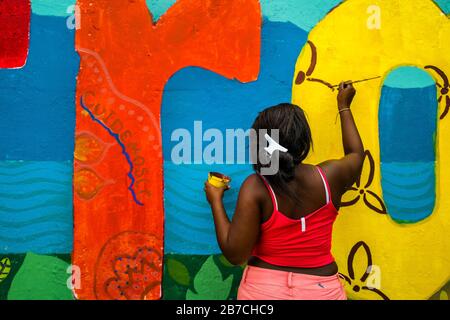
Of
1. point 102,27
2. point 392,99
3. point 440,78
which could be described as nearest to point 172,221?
point 102,27

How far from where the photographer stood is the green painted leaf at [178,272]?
2.76 metres

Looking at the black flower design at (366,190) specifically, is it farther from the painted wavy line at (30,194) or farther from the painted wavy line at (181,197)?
the painted wavy line at (30,194)

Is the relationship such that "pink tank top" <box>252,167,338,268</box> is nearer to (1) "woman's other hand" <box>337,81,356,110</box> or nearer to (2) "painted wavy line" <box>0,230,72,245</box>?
(1) "woman's other hand" <box>337,81,356,110</box>

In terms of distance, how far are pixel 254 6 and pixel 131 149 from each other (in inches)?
43.8

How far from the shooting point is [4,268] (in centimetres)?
272

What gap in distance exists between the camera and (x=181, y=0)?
271 centimetres

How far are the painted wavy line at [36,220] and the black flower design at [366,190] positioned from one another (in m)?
1.65

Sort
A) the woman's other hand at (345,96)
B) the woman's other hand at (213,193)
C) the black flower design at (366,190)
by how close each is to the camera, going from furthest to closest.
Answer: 1. the black flower design at (366,190)
2. the woman's other hand at (345,96)
3. the woman's other hand at (213,193)

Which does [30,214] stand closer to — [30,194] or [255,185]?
[30,194]

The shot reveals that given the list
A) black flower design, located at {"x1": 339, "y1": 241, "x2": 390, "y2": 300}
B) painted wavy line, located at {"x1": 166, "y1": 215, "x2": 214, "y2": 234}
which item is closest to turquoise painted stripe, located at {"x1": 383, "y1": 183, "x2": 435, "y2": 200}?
black flower design, located at {"x1": 339, "y1": 241, "x2": 390, "y2": 300}

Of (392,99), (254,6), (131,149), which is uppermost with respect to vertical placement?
(254,6)

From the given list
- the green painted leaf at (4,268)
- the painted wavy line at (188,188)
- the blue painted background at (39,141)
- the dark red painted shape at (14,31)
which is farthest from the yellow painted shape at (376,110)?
the green painted leaf at (4,268)
